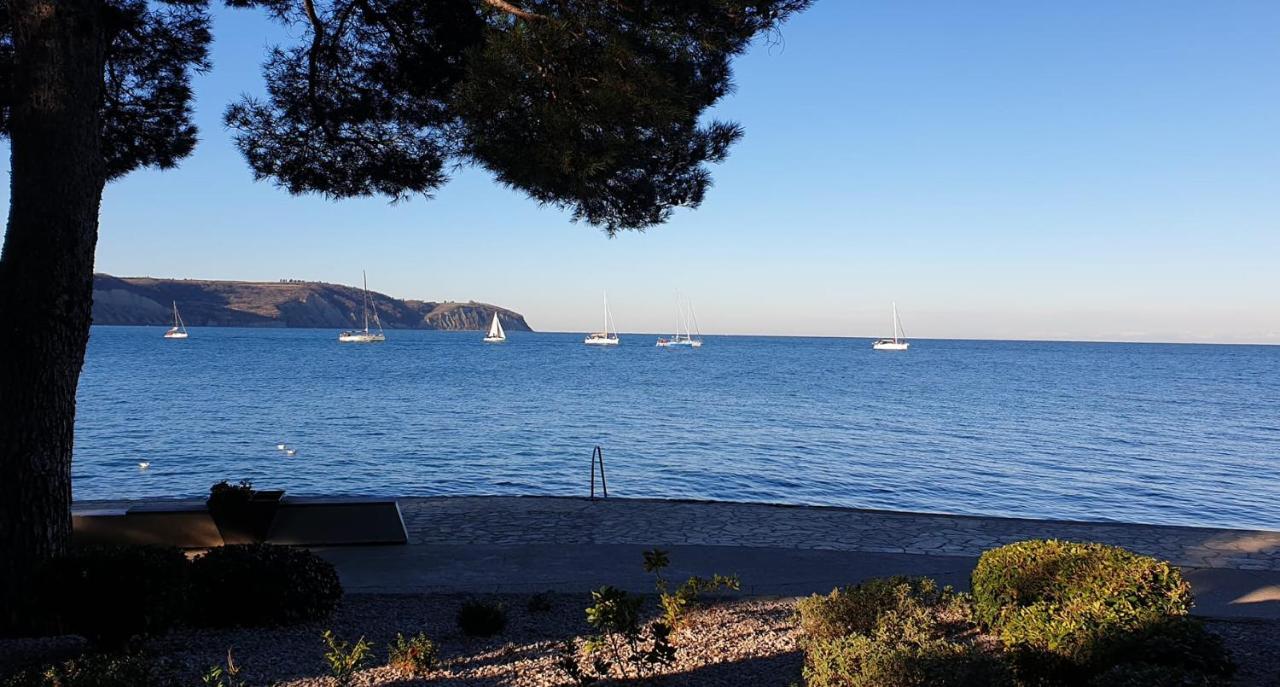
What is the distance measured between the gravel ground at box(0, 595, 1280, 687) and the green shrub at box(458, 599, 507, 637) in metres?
0.08

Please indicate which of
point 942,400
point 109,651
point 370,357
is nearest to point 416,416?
point 942,400

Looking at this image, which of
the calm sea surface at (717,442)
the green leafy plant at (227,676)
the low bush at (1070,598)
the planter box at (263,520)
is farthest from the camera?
the calm sea surface at (717,442)

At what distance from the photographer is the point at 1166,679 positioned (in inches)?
178

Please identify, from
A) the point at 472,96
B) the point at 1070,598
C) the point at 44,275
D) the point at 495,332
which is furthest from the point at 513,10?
the point at 495,332

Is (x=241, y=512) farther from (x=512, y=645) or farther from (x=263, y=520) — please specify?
(x=512, y=645)

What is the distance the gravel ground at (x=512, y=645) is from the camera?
5.85 meters

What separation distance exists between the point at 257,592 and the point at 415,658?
199 centimetres

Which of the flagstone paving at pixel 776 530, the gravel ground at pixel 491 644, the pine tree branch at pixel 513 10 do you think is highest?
the pine tree branch at pixel 513 10

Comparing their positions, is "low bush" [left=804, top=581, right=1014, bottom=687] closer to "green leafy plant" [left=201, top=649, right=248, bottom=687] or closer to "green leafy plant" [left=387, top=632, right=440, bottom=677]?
"green leafy plant" [left=387, top=632, right=440, bottom=677]

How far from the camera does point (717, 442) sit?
Result: 3397 cm

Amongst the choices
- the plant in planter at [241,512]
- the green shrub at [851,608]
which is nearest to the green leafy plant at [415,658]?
the green shrub at [851,608]

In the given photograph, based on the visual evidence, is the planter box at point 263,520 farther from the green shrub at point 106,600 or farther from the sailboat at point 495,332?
the sailboat at point 495,332

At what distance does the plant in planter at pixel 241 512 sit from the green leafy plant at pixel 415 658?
449cm

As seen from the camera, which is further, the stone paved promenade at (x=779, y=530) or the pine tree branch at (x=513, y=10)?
the stone paved promenade at (x=779, y=530)
